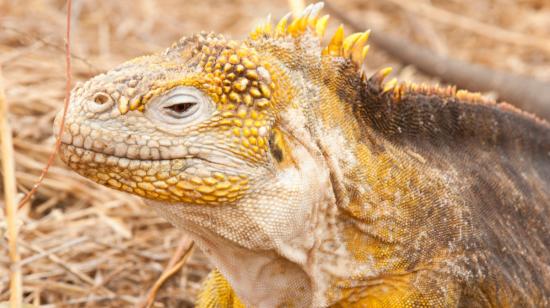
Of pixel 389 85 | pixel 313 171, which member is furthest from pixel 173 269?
pixel 389 85

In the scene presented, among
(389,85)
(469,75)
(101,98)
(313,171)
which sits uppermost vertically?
(469,75)

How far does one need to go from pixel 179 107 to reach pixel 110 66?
425 centimetres

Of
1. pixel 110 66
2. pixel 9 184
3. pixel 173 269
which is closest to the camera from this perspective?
pixel 9 184

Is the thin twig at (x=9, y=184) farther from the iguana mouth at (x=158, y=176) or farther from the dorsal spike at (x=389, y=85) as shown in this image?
Result: the dorsal spike at (x=389, y=85)

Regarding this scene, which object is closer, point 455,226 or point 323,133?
point 323,133

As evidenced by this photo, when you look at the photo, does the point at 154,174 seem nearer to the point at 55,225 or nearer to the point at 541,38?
the point at 55,225

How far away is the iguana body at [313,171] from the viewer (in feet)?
9.84

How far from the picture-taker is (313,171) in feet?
10.3

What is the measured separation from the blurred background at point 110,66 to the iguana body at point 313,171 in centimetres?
67

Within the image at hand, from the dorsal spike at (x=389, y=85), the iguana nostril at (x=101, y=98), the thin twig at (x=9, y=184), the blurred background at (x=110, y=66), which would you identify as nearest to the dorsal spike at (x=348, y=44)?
the dorsal spike at (x=389, y=85)

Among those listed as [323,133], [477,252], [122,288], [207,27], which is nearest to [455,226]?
[477,252]

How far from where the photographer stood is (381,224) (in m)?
3.30

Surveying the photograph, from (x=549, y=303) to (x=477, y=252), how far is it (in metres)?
0.56

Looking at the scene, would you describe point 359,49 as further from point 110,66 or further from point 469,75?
point 469,75
